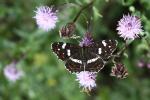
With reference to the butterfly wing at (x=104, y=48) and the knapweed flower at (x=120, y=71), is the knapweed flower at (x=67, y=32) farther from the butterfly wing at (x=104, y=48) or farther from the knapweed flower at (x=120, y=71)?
the knapweed flower at (x=120, y=71)

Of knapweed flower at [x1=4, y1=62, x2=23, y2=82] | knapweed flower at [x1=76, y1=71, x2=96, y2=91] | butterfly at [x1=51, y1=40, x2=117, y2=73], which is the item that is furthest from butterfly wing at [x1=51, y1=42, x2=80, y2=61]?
knapweed flower at [x1=4, y1=62, x2=23, y2=82]

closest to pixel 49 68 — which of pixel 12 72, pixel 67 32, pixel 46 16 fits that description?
pixel 12 72

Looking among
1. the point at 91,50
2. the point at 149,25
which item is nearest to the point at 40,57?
the point at 149,25

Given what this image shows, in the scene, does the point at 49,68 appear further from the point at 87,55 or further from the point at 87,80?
the point at 87,55

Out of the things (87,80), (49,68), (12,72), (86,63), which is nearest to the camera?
(86,63)

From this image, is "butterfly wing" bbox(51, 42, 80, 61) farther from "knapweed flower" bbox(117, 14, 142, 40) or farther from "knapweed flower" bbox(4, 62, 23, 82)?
"knapweed flower" bbox(4, 62, 23, 82)

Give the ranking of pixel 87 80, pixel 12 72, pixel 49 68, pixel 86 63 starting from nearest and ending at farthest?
pixel 86 63 < pixel 87 80 < pixel 12 72 < pixel 49 68

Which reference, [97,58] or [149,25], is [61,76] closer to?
[149,25]

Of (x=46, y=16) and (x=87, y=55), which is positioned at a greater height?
(x=46, y=16)
